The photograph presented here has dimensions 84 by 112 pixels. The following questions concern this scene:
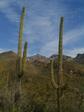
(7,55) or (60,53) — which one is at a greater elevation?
(7,55)

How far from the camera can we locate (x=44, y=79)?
28.1 meters

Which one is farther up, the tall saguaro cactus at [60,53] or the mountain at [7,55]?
the mountain at [7,55]

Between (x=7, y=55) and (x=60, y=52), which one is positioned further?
(x=7, y=55)

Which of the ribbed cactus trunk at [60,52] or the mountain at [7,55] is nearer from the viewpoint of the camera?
the ribbed cactus trunk at [60,52]

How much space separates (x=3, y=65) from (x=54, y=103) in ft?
52.9

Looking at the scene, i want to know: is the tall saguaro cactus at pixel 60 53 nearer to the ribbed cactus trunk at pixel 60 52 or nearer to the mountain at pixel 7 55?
the ribbed cactus trunk at pixel 60 52

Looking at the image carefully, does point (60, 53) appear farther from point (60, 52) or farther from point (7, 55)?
point (7, 55)

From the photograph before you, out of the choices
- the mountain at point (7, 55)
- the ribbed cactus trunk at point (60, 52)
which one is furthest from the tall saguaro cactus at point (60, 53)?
the mountain at point (7, 55)

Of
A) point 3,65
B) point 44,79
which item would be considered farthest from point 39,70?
point 44,79

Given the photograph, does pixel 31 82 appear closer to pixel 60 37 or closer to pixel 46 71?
pixel 46 71

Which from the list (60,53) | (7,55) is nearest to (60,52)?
(60,53)

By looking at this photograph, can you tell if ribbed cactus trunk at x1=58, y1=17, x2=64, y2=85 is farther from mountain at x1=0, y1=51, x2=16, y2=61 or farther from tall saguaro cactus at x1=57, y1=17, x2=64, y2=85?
mountain at x1=0, y1=51, x2=16, y2=61

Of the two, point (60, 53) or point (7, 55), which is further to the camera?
point (7, 55)

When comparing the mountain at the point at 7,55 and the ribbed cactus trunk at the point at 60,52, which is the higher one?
the mountain at the point at 7,55
